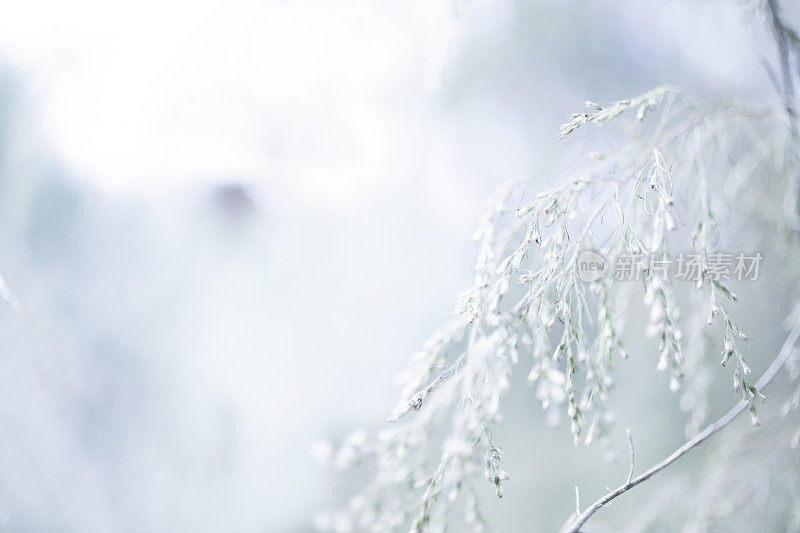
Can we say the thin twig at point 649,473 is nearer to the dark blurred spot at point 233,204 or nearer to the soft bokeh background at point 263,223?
the soft bokeh background at point 263,223

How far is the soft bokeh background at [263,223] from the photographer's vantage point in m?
1.13

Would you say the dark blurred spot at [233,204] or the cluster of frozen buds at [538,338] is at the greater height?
the cluster of frozen buds at [538,338]

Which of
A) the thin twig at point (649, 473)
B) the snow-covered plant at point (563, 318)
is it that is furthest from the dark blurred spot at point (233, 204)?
the thin twig at point (649, 473)

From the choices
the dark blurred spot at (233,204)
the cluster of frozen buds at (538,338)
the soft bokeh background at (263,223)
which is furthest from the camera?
the dark blurred spot at (233,204)

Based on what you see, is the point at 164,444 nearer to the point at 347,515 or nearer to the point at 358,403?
the point at 358,403

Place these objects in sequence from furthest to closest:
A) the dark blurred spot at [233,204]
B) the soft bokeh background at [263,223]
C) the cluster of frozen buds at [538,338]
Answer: the dark blurred spot at [233,204] < the soft bokeh background at [263,223] < the cluster of frozen buds at [538,338]

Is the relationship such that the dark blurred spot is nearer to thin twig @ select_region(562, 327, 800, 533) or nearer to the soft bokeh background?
the soft bokeh background

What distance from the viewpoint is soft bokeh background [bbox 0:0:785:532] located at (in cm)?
113

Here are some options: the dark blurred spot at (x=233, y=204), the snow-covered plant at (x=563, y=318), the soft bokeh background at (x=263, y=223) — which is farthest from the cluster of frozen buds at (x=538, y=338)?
the dark blurred spot at (x=233, y=204)

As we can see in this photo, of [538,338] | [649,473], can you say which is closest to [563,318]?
[538,338]

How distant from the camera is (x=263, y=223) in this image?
5.02 feet

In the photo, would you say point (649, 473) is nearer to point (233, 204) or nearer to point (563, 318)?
point (563, 318)

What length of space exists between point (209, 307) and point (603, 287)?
1266 millimetres

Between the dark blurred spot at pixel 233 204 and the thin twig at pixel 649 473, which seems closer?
the thin twig at pixel 649 473
